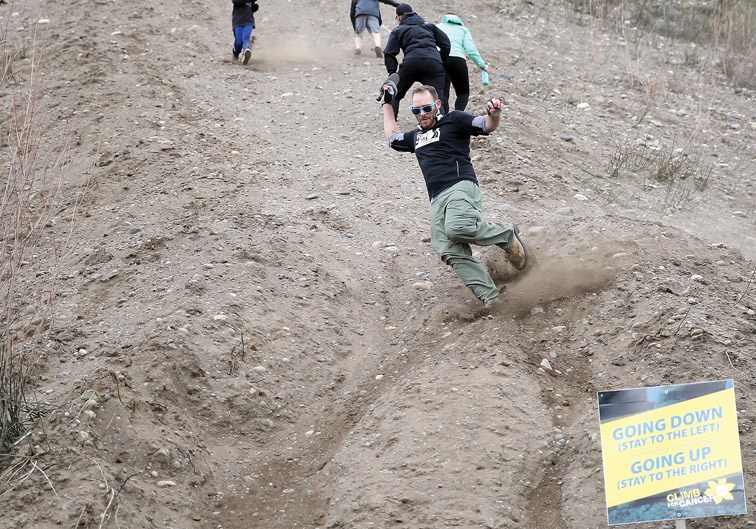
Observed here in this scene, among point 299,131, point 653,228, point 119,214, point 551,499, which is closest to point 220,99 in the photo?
point 299,131

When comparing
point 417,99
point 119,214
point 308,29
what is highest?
point 417,99

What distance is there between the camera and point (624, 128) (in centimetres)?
1165

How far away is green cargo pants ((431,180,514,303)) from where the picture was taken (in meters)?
6.37

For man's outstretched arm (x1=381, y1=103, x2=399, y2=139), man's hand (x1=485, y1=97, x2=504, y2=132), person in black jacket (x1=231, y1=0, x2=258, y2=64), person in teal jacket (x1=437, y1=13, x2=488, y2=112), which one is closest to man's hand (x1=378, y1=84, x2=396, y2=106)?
man's outstretched arm (x1=381, y1=103, x2=399, y2=139)

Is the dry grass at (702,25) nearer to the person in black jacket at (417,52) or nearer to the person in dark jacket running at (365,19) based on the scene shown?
the person in dark jacket running at (365,19)

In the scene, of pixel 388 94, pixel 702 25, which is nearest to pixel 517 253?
pixel 388 94

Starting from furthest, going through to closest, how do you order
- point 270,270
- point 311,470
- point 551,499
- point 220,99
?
point 220,99, point 270,270, point 311,470, point 551,499

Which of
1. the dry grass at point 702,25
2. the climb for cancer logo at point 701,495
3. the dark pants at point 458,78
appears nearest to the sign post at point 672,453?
the climb for cancer logo at point 701,495

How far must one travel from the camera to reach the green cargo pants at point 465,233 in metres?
6.37

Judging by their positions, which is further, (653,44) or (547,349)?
(653,44)

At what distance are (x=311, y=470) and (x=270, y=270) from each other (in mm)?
2208

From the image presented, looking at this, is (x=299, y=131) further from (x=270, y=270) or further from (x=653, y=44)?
(x=653, y=44)

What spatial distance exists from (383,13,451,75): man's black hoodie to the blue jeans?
3.83 m

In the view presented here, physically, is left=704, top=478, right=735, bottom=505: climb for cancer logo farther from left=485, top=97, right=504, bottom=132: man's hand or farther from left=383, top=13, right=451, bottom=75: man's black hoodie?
left=383, top=13, right=451, bottom=75: man's black hoodie
